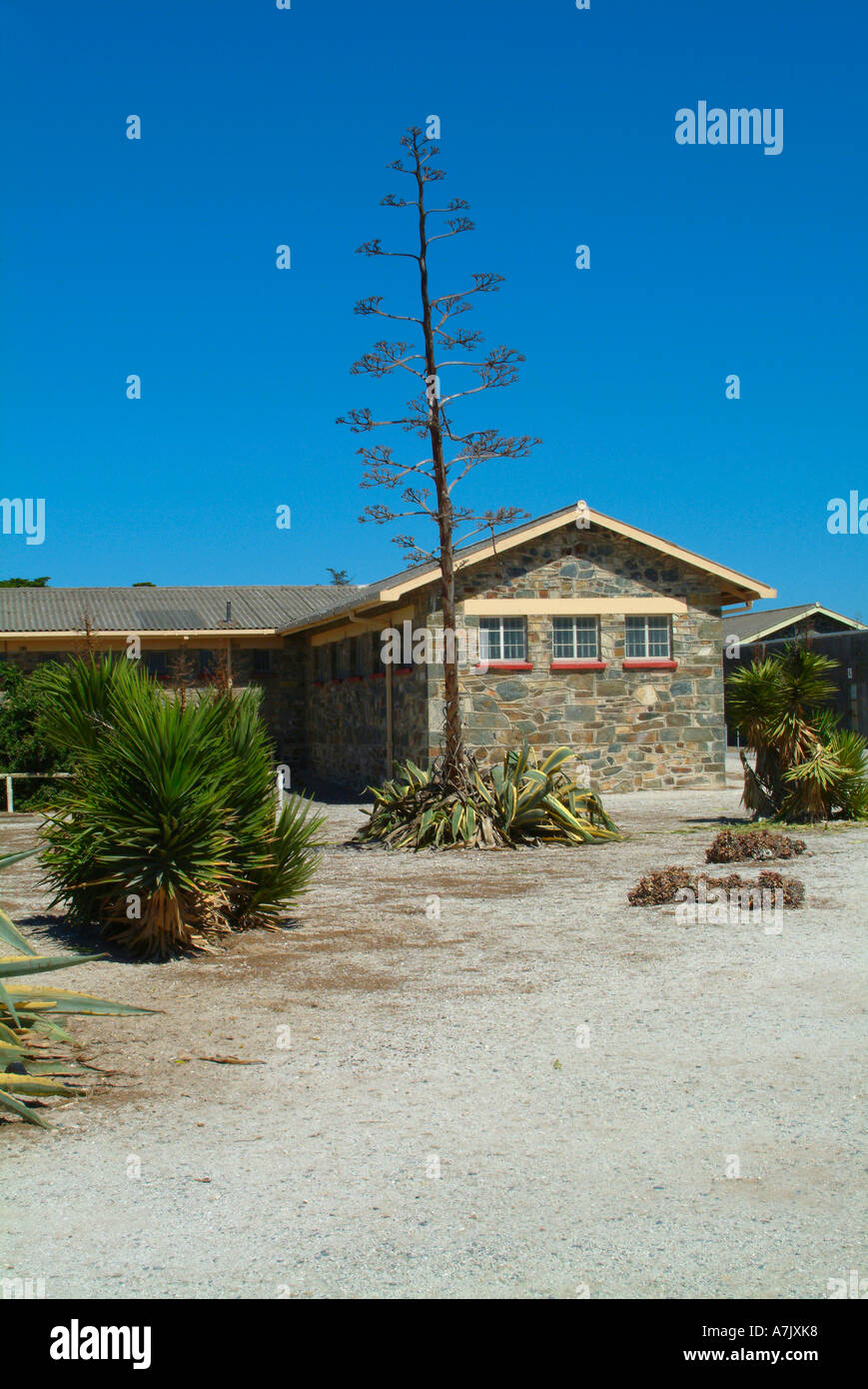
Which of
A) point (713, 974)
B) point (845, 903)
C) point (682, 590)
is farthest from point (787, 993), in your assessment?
point (682, 590)

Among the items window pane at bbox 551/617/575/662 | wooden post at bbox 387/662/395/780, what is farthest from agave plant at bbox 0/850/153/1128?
window pane at bbox 551/617/575/662

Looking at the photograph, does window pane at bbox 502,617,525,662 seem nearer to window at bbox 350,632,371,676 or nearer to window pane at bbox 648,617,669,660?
window pane at bbox 648,617,669,660

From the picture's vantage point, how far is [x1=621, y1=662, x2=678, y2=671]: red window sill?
19.7m

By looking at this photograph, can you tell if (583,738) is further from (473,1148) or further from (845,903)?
(473,1148)

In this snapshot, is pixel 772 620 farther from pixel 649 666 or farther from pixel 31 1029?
pixel 31 1029

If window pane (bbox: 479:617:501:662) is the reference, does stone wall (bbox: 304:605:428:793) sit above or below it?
below

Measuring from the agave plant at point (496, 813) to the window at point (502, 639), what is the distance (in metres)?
5.16

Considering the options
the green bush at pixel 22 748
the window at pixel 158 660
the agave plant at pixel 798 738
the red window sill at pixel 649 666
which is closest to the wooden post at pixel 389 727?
the red window sill at pixel 649 666

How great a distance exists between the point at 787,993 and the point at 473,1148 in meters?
2.85

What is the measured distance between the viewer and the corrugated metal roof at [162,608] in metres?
25.4

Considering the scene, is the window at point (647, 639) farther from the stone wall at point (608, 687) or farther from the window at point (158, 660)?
the window at point (158, 660)

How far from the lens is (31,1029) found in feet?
18.1

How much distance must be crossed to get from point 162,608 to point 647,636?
12639mm

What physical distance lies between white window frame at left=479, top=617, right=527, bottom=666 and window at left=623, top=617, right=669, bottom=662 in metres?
1.84
